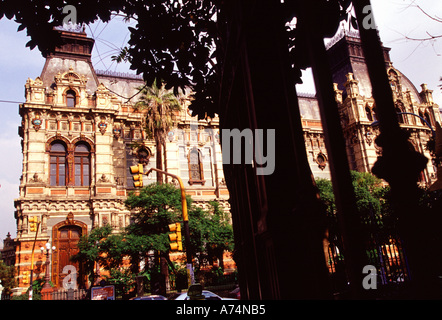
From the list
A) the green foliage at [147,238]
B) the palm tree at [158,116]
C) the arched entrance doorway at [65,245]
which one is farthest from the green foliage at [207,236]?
the arched entrance doorway at [65,245]

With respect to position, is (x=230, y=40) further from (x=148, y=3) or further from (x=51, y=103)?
(x=51, y=103)

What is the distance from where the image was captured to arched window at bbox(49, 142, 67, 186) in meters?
26.8

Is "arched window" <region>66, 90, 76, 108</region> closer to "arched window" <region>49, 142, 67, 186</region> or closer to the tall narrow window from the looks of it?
"arched window" <region>49, 142, 67, 186</region>

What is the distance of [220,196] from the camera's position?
31.0m

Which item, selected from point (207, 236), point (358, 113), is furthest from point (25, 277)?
point (358, 113)

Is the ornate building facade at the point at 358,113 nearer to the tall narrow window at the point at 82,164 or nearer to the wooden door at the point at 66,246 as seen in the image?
the tall narrow window at the point at 82,164

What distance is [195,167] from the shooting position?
105 ft

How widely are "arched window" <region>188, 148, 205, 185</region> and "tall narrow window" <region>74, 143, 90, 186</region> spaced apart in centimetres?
870

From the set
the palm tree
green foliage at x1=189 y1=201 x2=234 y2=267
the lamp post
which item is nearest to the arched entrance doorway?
the lamp post

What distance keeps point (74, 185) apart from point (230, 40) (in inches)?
1026

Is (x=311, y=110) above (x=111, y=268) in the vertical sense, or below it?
above
